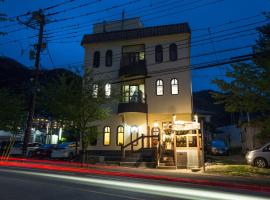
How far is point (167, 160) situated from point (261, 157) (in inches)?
261

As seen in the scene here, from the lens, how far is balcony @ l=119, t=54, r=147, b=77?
26.2 m

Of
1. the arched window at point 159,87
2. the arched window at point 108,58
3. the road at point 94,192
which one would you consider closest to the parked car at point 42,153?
the arched window at point 108,58

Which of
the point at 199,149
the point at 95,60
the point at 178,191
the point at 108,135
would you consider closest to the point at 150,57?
the point at 95,60

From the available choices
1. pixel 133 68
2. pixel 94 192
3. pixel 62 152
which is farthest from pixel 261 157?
pixel 62 152

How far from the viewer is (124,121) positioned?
86.5 feet

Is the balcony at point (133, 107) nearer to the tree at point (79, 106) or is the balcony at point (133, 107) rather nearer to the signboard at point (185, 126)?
the tree at point (79, 106)

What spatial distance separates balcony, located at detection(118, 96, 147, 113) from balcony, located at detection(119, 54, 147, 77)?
2340mm

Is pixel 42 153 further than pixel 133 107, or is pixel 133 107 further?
pixel 42 153

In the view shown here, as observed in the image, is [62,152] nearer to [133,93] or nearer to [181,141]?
[133,93]

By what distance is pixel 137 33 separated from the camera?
27391 mm

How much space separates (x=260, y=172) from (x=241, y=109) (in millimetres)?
4065

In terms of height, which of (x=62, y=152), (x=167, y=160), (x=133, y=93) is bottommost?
(x=167, y=160)

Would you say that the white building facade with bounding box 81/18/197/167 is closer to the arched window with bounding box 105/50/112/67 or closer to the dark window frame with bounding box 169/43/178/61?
the dark window frame with bounding box 169/43/178/61

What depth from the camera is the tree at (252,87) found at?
15539 mm
